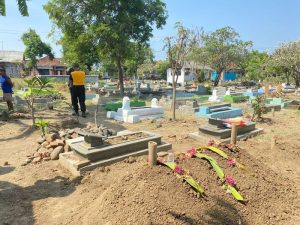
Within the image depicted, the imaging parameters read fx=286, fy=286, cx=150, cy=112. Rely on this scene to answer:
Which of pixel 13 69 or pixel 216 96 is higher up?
pixel 13 69

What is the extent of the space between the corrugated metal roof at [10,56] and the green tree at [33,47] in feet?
27.2

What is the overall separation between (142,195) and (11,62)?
2063 inches

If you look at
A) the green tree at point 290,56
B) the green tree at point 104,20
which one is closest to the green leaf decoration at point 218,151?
the green tree at point 104,20

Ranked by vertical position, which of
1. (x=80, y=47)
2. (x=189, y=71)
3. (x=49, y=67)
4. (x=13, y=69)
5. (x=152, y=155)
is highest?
(x=80, y=47)

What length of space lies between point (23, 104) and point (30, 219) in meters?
11.6

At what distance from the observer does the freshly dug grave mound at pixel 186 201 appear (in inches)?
142

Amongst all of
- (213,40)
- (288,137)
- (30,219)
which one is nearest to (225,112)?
(288,137)

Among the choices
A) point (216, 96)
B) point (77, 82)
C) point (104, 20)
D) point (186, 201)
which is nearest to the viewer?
point (186, 201)

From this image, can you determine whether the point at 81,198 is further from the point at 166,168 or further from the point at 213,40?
the point at 213,40

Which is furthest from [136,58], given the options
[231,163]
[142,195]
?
[142,195]

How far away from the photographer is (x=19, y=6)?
21.3 feet

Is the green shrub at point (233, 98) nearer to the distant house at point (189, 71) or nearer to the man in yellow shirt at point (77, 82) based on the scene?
the man in yellow shirt at point (77, 82)

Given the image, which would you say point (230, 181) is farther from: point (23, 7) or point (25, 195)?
point (23, 7)

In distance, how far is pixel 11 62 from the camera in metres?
49.5
